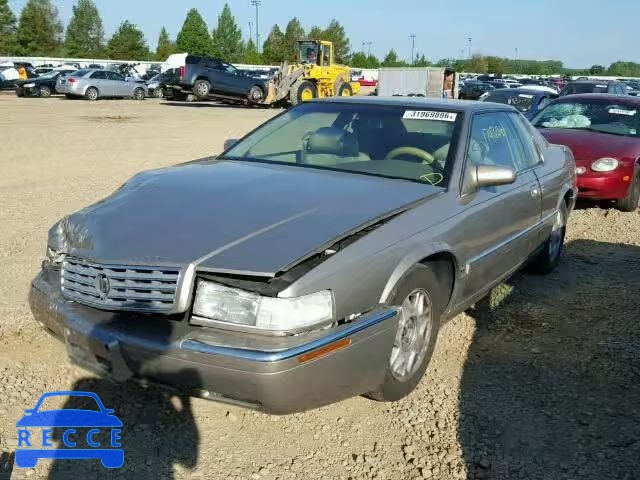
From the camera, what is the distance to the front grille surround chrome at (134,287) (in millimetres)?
2574

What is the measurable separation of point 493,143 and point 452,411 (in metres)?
2.00

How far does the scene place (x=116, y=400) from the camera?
10.3 feet

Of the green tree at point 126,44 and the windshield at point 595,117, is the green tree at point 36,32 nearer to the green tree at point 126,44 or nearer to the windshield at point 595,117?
the green tree at point 126,44

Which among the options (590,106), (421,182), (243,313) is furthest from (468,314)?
(590,106)

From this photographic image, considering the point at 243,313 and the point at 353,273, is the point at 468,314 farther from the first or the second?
the point at 243,313

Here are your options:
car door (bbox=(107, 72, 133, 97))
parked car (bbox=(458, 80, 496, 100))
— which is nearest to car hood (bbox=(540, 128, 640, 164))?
car door (bbox=(107, 72, 133, 97))

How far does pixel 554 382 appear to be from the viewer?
358 centimetres

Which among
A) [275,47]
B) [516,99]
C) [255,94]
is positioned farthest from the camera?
[275,47]

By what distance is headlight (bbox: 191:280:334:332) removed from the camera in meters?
2.52

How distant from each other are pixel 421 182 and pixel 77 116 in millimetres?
18050

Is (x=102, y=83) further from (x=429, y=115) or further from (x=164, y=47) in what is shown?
(x=164, y=47)

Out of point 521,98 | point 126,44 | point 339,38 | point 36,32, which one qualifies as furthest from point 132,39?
point 521,98

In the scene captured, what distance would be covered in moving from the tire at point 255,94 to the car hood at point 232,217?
81.2 ft

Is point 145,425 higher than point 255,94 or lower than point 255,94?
lower
